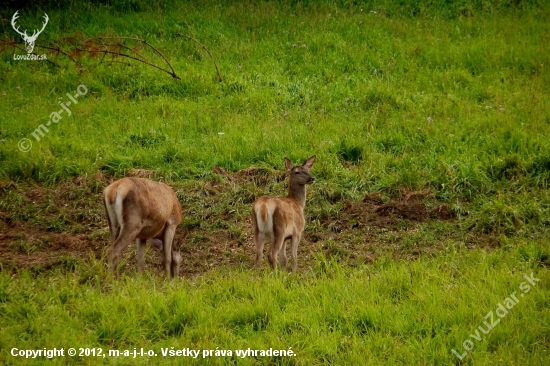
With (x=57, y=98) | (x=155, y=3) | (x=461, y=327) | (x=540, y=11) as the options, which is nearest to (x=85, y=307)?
(x=461, y=327)

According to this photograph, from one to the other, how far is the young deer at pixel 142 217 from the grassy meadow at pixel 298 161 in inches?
11.3

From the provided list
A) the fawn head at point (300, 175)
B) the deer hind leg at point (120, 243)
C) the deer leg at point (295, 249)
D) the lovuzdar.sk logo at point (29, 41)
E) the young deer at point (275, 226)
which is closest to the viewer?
the deer hind leg at point (120, 243)

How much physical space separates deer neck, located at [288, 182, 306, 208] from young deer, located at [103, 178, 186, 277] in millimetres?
1477

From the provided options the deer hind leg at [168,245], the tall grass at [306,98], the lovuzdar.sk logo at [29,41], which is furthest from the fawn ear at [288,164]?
the lovuzdar.sk logo at [29,41]

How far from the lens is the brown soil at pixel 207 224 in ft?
31.8

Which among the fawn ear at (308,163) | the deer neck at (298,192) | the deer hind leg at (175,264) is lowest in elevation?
the deer hind leg at (175,264)

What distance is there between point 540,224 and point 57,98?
865cm

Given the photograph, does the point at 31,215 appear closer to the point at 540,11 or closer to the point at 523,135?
the point at 523,135

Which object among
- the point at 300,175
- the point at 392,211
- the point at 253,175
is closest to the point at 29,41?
the point at 253,175

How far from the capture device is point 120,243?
28.8ft

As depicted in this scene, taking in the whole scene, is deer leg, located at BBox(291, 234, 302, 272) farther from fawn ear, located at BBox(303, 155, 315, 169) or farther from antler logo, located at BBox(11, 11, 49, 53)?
antler logo, located at BBox(11, 11, 49, 53)

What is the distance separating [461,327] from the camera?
7070 millimetres

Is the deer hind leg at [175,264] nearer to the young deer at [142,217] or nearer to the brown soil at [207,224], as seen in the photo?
the young deer at [142,217]

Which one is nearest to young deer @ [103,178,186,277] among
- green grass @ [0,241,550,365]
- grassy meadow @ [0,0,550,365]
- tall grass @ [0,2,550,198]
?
grassy meadow @ [0,0,550,365]
